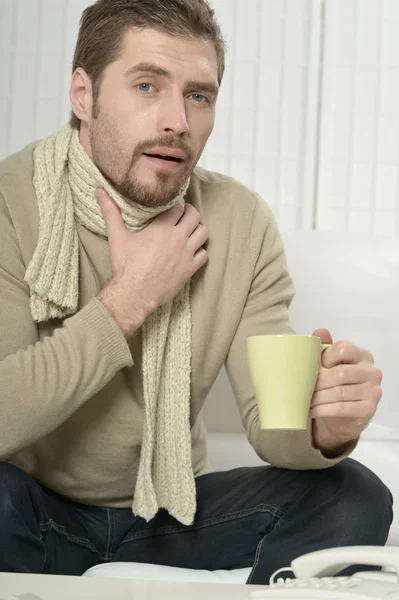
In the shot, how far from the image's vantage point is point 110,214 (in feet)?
4.56

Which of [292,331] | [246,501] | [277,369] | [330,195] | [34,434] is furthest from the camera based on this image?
[330,195]

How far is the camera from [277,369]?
88cm

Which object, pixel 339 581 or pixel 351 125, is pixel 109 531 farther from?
pixel 351 125

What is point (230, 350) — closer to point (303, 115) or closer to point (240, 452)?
point (240, 452)

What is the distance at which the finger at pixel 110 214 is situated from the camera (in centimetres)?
137

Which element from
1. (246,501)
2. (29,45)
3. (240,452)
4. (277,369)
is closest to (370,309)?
(240,452)

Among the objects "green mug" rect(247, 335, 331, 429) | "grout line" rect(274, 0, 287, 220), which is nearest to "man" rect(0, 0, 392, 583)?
"green mug" rect(247, 335, 331, 429)

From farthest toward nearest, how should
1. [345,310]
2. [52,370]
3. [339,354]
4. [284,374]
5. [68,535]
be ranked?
[345,310] → [68,535] → [52,370] → [339,354] → [284,374]

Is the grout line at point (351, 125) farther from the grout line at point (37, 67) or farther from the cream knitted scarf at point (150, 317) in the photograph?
the cream knitted scarf at point (150, 317)

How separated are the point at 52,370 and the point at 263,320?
0.42 meters

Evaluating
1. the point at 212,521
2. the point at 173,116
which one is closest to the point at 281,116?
the point at 173,116

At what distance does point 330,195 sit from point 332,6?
23.2 inches

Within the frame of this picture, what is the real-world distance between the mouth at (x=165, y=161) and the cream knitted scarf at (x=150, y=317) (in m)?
0.07

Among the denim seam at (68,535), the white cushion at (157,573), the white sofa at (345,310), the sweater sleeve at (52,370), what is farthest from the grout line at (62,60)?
the white cushion at (157,573)
